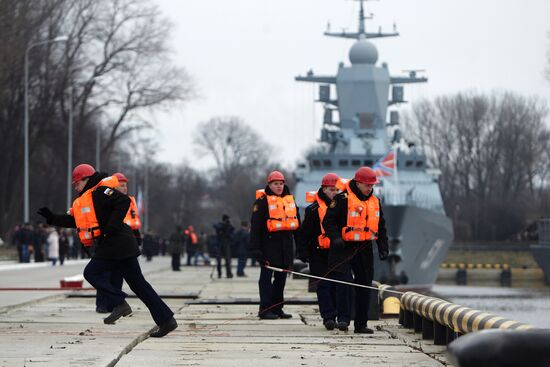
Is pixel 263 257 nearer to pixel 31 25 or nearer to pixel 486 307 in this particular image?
pixel 486 307

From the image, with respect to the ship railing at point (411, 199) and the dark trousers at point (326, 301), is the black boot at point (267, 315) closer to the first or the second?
the dark trousers at point (326, 301)

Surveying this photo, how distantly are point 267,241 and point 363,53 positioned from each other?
139ft

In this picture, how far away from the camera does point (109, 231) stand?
40.2 feet

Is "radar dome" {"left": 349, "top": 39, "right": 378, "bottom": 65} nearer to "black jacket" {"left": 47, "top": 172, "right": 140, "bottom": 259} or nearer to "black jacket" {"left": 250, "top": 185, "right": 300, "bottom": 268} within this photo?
"black jacket" {"left": 250, "top": 185, "right": 300, "bottom": 268}

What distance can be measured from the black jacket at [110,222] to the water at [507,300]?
15961mm

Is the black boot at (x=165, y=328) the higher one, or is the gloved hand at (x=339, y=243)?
the gloved hand at (x=339, y=243)

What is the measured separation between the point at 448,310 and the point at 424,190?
3987cm

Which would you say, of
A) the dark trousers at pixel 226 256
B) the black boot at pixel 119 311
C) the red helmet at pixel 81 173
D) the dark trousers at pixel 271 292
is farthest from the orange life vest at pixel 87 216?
the dark trousers at pixel 226 256

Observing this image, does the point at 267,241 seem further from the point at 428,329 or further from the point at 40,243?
the point at 40,243

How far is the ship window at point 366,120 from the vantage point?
5509 centimetres

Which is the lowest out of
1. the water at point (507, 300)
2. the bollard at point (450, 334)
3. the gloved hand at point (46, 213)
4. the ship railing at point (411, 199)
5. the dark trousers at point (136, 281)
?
the water at point (507, 300)

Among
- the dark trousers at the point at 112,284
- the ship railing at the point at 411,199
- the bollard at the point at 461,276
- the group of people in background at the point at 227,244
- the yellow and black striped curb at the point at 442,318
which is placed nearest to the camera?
the yellow and black striped curb at the point at 442,318

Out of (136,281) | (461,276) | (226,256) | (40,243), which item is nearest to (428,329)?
(136,281)

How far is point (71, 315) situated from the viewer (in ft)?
50.8
